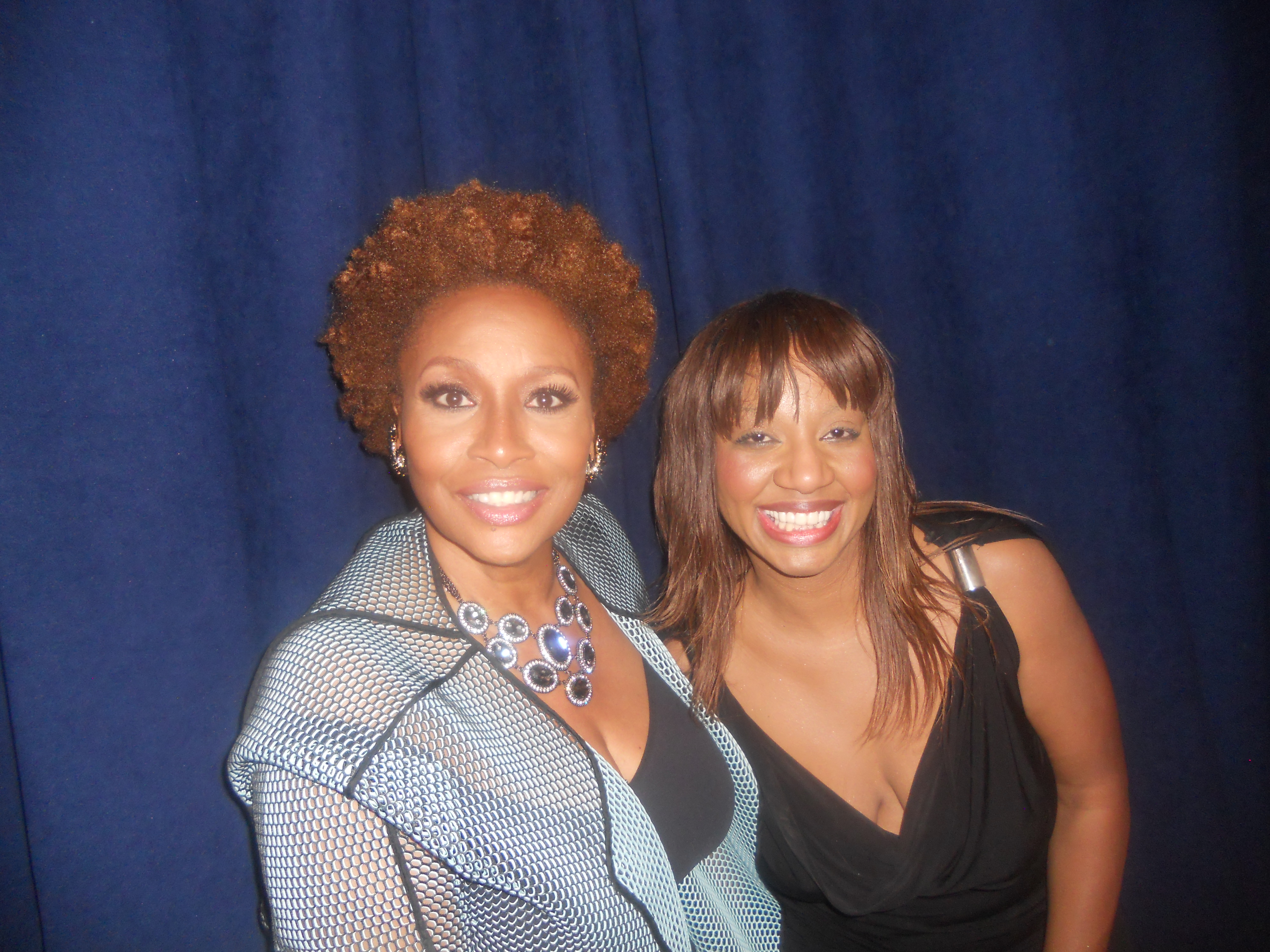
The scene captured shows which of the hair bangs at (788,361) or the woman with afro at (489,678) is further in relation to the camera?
the hair bangs at (788,361)

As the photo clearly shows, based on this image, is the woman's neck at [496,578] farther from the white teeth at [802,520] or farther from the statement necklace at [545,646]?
the white teeth at [802,520]

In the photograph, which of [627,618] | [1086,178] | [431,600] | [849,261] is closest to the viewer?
[431,600]

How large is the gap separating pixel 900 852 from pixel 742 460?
2.46 ft

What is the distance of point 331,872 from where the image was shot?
0.73 metres

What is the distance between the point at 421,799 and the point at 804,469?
736 millimetres

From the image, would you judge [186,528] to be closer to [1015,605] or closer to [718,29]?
[1015,605]

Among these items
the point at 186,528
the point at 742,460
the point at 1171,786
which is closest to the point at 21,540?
the point at 186,528

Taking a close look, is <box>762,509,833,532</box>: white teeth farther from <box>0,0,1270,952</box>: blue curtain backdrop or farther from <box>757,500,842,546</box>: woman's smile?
Answer: <box>0,0,1270,952</box>: blue curtain backdrop

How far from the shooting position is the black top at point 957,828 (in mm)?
1166

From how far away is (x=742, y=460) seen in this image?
3.79ft

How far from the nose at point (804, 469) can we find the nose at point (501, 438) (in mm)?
433

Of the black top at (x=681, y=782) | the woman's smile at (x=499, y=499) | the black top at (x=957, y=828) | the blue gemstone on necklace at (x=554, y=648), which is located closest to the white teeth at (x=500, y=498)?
the woman's smile at (x=499, y=499)

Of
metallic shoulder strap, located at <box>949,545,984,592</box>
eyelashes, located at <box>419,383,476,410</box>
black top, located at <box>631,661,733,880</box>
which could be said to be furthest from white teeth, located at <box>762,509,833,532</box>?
eyelashes, located at <box>419,383,476,410</box>

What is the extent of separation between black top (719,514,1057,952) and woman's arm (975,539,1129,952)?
3 cm
